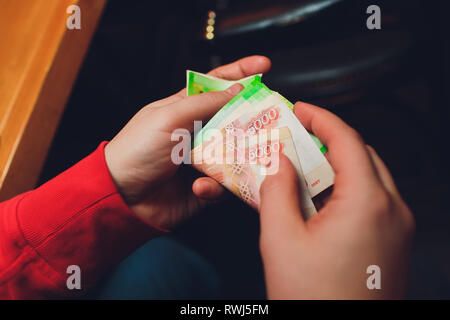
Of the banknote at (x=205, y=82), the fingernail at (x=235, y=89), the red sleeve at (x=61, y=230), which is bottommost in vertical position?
the red sleeve at (x=61, y=230)

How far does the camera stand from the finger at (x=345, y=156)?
44 cm

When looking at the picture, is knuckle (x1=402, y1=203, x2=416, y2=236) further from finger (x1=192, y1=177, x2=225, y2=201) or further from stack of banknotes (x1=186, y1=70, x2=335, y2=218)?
finger (x1=192, y1=177, x2=225, y2=201)

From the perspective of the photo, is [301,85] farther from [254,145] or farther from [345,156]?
[345,156]

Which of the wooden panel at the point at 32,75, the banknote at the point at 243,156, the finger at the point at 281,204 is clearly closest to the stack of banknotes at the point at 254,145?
the banknote at the point at 243,156

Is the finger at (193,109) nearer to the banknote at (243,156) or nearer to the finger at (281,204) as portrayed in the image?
the banknote at (243,156)

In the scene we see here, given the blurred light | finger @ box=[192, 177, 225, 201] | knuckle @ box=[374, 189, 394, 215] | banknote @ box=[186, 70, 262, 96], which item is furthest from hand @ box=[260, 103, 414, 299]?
the blurred light

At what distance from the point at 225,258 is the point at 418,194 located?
81 centimetres

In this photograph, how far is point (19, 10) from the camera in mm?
909

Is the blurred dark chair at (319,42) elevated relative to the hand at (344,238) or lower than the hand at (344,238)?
elevated

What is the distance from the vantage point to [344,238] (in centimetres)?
40

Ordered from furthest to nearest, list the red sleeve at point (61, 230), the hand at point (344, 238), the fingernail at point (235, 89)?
the fingernail at point (235, 89), the red sleeve at point (61, 230), the hand at point (344, 238)

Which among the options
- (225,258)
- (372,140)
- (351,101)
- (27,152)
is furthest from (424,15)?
(27,152)

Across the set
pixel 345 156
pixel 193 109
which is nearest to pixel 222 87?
pixel 193 109

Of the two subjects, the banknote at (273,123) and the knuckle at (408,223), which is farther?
the banknote at (273,123)
